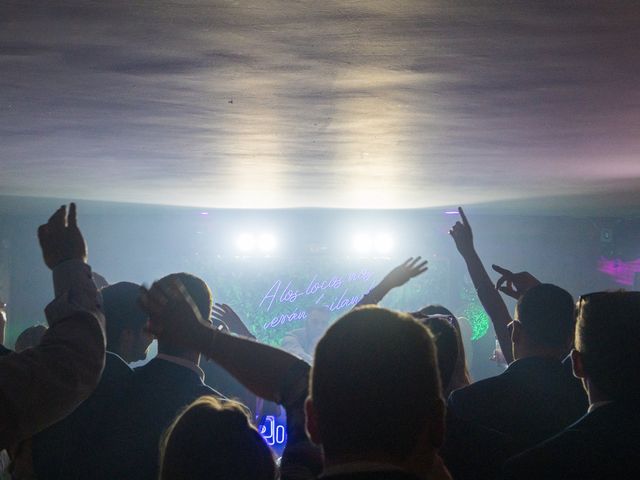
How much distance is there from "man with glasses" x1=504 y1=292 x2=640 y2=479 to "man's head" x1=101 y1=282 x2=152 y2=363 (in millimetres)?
1446

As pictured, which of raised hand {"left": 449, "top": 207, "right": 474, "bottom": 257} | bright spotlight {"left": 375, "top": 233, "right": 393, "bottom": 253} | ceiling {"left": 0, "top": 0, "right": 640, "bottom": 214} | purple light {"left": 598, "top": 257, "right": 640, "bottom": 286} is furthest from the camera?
bright spotlight {"left": 375, "top": 233, "right": 393, "bottom": 253}

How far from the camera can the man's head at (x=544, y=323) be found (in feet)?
8.26

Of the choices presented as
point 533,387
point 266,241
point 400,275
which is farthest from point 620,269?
point 533,387

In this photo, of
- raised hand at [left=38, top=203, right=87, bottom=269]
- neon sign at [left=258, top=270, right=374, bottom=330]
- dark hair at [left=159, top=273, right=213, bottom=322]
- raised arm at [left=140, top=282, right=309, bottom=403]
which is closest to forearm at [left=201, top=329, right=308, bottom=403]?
raised arm at [left=140, top=282, right=309, bottom=403]

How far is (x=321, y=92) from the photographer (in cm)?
356

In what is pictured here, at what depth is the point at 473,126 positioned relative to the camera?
4.40 metres

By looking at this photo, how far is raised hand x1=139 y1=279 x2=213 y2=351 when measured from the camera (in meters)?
1.64

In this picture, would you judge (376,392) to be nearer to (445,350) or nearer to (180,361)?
(445,350)

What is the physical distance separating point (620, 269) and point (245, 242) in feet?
16.9

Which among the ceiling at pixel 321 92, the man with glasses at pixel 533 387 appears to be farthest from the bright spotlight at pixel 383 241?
the man with glasses at pixel 533 387

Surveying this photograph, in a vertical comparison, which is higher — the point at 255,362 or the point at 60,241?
the point at 60,241

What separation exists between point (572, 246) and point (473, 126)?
22.5 ft

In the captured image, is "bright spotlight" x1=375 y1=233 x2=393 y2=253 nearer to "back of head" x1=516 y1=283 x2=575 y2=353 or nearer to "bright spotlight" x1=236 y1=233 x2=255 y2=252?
"bright spotlight" x1=236 y1=233 x2=255 y2=252

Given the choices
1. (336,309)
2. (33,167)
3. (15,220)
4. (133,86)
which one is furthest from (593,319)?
(15,220)
